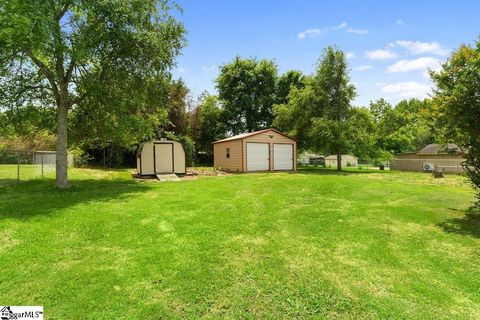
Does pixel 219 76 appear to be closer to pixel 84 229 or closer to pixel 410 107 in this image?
pixel 84 229

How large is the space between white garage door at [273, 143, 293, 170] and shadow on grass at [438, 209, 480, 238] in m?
15.4

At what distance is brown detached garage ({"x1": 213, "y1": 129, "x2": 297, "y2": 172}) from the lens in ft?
71.4

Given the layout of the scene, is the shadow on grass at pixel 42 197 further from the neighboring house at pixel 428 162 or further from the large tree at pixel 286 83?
the large tree at pixel 286 83

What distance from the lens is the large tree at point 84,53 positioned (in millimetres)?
10070

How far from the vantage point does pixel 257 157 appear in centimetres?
2220

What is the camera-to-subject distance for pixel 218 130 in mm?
34844

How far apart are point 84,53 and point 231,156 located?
1330 cm

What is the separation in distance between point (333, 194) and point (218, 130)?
81.7 ft

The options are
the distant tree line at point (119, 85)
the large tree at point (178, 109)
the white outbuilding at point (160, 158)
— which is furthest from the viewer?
the large tree at point (178, 109)

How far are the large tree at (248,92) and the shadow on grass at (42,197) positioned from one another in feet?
85.2

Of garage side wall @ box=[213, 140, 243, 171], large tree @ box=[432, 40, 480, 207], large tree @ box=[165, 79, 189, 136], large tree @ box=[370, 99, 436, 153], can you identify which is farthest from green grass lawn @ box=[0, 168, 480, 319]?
large tree @ box=[370, 99, 436, 153]

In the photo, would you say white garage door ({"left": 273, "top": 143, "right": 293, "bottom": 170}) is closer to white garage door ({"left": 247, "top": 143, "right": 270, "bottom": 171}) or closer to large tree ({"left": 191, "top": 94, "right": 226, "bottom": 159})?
white garage door ({"left": 247, "top": 143, "right": 270, "bottom": 171})

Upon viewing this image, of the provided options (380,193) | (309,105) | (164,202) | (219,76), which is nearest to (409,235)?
(380,193)

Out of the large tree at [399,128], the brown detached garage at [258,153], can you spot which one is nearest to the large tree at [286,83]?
the large tree at [399,128]
